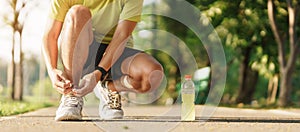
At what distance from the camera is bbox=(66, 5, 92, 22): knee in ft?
21.8

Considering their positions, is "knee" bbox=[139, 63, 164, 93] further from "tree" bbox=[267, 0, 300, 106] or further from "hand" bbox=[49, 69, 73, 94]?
"tree" bbox=[267, 0, 300, 106]

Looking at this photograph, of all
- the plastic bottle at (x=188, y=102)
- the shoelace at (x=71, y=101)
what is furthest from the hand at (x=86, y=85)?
the plastic bottle at (x=188, y=102)

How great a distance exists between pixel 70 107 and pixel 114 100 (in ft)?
2.27

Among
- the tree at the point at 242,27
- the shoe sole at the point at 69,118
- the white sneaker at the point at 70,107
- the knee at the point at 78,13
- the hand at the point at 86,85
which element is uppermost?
the tree at the point at 242,27

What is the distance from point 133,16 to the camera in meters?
6.91

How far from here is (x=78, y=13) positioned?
21.8 feet

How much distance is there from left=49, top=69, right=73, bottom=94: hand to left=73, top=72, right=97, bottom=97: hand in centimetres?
9

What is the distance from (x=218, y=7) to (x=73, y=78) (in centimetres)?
890

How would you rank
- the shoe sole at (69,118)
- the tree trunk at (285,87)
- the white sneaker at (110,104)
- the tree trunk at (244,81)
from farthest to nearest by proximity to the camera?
the tree trunk at (244,81), the tree trunk at (285,87), the white sneaker at (110,104), the shoe sole at (69,118)

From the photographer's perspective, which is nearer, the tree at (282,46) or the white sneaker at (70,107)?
the white sneaker at (70,107)

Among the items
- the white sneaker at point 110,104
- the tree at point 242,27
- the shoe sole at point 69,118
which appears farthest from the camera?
the tree at point 242,27

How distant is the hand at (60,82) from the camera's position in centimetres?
640

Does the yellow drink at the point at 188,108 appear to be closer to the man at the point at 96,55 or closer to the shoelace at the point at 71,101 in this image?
the man at the point at 96,55

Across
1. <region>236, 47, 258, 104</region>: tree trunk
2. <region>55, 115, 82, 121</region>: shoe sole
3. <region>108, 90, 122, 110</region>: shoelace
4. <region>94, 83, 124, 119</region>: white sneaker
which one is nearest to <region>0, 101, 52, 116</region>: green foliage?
<region>94, 83, 124, 119</region>: white sneaker
